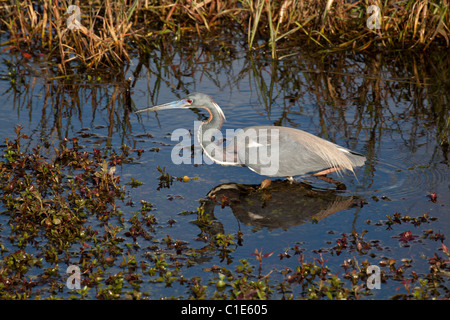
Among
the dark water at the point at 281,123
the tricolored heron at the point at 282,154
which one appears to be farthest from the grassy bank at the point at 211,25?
the tricolored heron at the point at 282,154

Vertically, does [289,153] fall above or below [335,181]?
above

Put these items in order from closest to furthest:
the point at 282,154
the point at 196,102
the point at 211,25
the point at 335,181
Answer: the point at 282,154
the point at 335,181
the point at 196,102
the point at 211,25

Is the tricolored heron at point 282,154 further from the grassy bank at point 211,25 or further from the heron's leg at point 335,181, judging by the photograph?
the grassy bank at point 211,25

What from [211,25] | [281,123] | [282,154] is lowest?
[282,154]

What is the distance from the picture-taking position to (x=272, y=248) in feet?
18.0

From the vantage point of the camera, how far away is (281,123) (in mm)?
8141

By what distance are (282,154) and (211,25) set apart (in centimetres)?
503

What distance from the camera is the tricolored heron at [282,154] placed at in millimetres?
6668

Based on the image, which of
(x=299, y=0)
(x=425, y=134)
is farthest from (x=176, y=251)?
(x=299, y=0)

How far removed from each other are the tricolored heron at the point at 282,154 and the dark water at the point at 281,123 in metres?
0.21

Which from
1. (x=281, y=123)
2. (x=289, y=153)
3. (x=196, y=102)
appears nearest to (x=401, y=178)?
(x=289, y=153)

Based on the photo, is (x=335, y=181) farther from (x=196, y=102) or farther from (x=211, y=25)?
(x=211, y=25)
